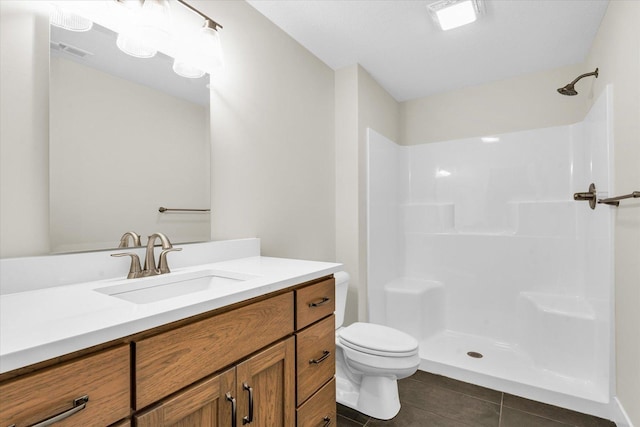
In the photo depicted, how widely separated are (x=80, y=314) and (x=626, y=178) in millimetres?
2209

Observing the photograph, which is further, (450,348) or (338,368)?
(450,348)

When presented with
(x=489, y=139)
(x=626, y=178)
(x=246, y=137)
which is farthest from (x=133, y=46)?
(x=489, y=139)

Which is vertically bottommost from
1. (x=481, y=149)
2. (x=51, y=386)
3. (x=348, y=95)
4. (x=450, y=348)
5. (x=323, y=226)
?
(x=450, y=348)

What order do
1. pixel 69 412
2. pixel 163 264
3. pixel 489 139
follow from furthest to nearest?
1. pixel 489 139
2. pixel 163 264
3. pixel 69 412

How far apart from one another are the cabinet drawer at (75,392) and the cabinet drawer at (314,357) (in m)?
0.60

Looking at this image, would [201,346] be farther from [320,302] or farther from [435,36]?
[435,36]

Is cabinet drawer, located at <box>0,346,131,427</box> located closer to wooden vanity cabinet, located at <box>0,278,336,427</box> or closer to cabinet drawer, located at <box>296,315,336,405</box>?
wooden vanity cabinet, located at <box>0,278,336,427</box>

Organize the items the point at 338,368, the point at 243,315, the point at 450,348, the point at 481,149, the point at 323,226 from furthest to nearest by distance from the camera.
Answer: the point at 481,149
the point at 450,348
the point at 323,226
the point at 338,368
the point at 243,315

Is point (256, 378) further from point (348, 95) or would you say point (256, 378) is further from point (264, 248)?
point (348, 95)

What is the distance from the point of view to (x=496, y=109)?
280 cm

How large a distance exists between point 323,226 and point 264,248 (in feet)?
2.10

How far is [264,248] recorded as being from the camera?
6.01 ft

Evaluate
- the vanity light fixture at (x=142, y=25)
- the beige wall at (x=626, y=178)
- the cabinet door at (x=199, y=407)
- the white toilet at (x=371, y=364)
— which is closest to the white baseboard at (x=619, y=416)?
the beige wall at (x=626, y=178)

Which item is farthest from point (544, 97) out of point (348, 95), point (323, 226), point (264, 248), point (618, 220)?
point (264, 248)
